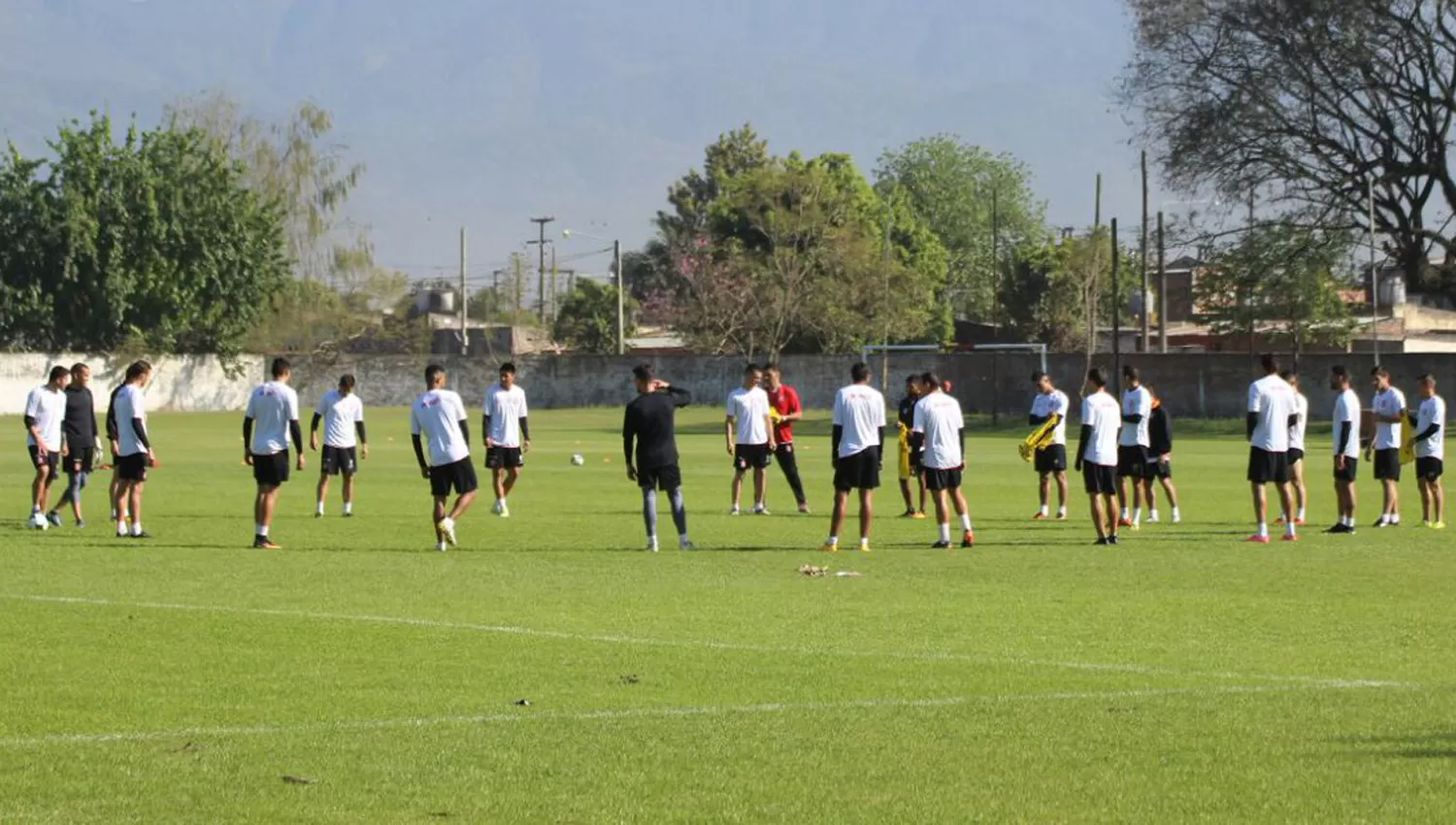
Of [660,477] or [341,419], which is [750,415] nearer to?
[341,419]

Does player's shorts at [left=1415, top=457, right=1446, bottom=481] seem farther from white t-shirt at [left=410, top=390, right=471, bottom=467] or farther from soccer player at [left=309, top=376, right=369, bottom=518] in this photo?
soccer player at [left=309, top=376, right=369, bottom=518]

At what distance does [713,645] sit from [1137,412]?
11057mm

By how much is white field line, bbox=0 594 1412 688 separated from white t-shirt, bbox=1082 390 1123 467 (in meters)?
8.72

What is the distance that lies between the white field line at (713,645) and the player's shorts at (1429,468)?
12.9 meters

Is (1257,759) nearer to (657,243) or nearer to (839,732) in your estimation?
(839,732)

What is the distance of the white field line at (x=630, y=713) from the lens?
945cm

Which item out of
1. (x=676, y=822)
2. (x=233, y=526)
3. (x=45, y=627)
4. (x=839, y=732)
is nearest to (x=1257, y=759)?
(x=839, y=732)

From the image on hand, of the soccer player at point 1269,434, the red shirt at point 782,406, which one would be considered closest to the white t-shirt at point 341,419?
the red shirt at point 782,406

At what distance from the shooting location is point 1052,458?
81.0 ft

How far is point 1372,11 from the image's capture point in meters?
58.3

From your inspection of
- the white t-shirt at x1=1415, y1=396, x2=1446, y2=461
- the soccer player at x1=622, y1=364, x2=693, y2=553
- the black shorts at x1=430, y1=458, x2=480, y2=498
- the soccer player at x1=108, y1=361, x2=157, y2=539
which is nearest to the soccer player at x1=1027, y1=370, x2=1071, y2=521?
the white t-shirt at x1=1415, y1=396, x2=1446, y2=461

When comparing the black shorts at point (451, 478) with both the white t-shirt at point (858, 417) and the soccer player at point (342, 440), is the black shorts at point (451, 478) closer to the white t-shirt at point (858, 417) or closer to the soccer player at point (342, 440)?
the white t-shirt at point (858, 417)

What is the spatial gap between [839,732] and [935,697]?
132cm

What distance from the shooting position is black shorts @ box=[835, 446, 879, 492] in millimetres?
19844
